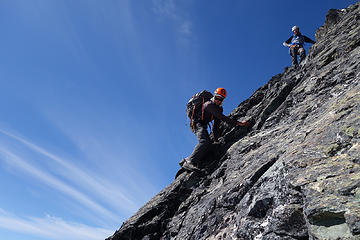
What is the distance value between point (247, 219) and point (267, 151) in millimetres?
2778

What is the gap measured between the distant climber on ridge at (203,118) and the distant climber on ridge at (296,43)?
597 centimetres

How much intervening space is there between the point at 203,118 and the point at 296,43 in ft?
27.4

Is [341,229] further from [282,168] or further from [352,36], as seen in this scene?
[352,36]

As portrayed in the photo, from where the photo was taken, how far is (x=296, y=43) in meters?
15.4

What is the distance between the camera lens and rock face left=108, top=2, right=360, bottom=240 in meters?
4.06

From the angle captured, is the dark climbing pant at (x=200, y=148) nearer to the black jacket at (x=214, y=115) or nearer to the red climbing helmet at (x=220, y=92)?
the black jacket at (x=214, y=115)

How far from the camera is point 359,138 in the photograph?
182 inches

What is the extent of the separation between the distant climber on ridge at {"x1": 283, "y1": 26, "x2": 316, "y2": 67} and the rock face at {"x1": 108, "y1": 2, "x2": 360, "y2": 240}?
8.21 feet

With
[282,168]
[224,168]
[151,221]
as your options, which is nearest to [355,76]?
[282,168]

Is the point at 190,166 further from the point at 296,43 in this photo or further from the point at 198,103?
the point at 296,43

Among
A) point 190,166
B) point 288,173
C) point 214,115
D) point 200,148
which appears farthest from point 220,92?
point 288,173

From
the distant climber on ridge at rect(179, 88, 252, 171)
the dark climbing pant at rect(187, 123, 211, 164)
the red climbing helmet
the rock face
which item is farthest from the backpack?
the rock face

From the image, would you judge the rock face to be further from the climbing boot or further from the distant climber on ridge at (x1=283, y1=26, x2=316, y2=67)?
the distant climber on ridge at (x1=283, y1=26, x2=316, y2=67)

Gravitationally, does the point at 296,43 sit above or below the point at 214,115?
above
